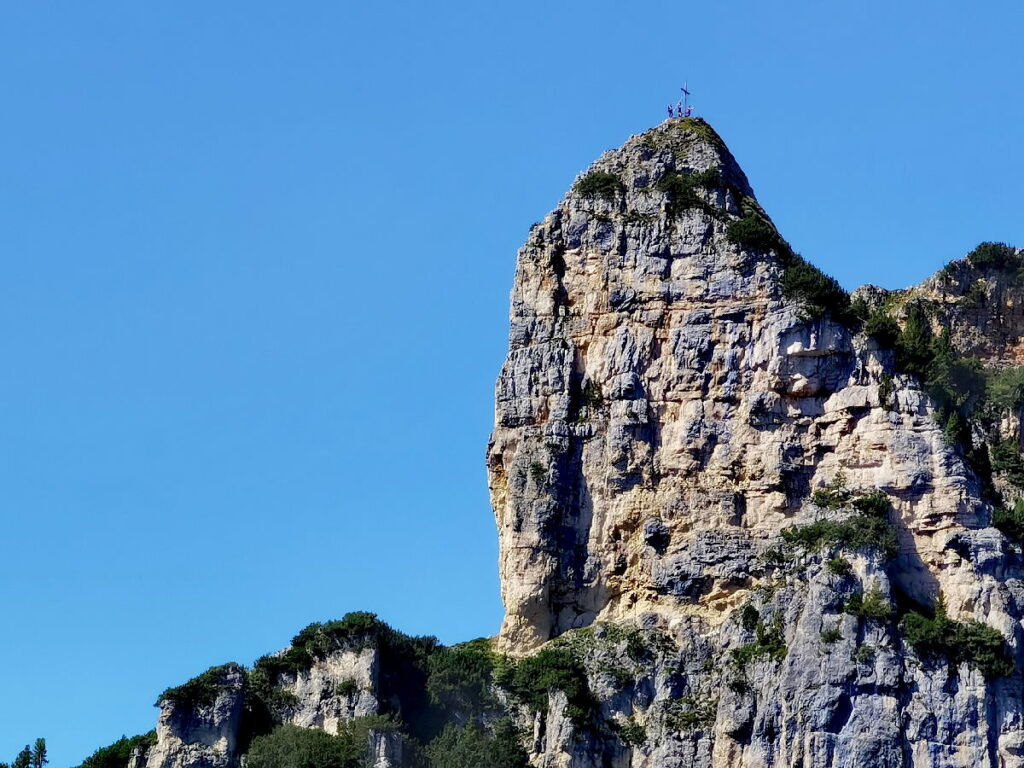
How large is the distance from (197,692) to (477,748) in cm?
1157

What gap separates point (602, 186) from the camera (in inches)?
4136

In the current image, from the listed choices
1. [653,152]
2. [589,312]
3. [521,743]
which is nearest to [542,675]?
[521,743]

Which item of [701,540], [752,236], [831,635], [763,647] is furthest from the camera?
[752,236]

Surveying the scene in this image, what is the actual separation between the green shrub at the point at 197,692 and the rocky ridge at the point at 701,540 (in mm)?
163

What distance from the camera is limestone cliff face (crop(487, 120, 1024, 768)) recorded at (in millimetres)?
88438

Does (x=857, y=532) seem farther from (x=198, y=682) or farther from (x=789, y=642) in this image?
(x=198, y=682)

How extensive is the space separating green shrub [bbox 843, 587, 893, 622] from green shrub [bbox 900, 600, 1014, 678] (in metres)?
0.99

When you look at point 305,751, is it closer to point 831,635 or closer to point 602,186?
point 831,635

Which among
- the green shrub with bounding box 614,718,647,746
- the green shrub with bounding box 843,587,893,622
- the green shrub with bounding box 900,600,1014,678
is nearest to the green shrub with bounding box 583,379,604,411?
the green shrub with bounding box 614,718,647,746

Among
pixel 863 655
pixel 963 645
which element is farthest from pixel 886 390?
pixel 863 655

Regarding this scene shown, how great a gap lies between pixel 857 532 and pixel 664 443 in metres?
10.3

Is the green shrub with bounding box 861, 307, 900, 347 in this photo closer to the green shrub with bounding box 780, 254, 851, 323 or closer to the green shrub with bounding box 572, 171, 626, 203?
the green shrub with bounding box 780, 254, 851, 323

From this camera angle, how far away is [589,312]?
102m

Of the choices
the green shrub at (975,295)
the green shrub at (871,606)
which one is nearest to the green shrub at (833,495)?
the green shrub at (871,606)
